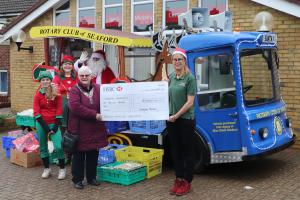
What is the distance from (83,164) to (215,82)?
2.29 m

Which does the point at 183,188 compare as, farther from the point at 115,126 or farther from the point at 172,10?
the point at 172,10

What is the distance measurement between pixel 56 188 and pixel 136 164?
125cm

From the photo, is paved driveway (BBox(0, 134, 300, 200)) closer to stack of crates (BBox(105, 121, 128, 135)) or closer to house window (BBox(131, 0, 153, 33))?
stack of crates (BBox(105, 121, 128, 135))

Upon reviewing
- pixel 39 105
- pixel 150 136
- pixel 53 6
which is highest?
pixel 53 6

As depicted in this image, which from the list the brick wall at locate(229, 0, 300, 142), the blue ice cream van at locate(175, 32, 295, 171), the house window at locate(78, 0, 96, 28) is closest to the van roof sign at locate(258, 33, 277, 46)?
the blue ice cream van at locate(175, 32, 295, 171)

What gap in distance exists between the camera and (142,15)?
1123 centimetres

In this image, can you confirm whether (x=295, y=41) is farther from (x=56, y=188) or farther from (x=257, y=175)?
(x=56, y=188)

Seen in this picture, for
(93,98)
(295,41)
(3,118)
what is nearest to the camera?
(93,98)

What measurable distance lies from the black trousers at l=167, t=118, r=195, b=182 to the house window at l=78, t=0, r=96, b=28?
683cm

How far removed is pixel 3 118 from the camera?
39.0 feet

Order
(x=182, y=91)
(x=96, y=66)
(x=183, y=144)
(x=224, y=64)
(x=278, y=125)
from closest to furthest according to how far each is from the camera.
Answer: (x=182, y=91) < (x=183, y=144) < (x=224, y=64) < (x=278, y=125) < (x=96, y=66)

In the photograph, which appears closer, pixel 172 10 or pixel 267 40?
pixel 267 40

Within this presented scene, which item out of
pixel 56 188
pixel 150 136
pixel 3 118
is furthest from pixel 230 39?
pixel 3 118

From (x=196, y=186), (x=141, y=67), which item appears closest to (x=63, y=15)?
(x=141, y=67)
